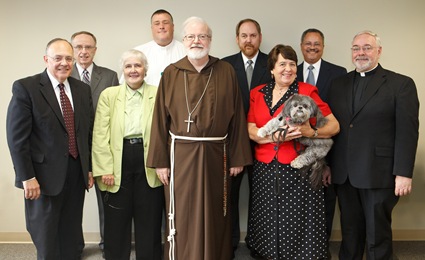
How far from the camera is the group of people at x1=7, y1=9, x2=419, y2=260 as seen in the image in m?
2.46

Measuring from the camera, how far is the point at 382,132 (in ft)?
8.51

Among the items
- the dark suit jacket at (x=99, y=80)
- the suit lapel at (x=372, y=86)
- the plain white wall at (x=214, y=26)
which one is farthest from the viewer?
the plain white wall at (x=214, y=26)

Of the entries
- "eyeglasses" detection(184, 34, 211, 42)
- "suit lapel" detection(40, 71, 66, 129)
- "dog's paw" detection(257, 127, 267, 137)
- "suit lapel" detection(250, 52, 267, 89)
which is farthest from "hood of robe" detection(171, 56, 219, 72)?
"suit lapel" detection(40, 71, 66, 129)

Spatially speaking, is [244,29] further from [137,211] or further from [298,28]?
[137,211]

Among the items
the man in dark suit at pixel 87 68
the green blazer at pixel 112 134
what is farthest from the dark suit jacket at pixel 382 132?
the man in dark suit at pixel 87 68

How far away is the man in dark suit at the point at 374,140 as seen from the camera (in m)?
2.55

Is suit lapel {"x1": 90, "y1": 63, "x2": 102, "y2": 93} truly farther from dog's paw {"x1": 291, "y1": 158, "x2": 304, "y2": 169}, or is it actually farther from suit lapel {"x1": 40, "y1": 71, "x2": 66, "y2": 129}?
dog's paw {"x1": 291, "y1": 158, "x2": 304, "y2": 169}

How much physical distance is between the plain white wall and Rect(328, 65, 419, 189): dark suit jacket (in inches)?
51.6

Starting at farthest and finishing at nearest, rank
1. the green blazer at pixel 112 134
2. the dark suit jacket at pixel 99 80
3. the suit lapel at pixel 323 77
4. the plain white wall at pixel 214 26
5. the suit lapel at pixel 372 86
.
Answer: the plain white wall at pixel 214 26 → the suit lapel at pixel 323 77 → the dark suit jacket at pixel 99 80 → the green blazer at pixel 112 134 → the suit lapel at pixel 372 86

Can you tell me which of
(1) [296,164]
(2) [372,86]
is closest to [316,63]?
(2) [372,86]

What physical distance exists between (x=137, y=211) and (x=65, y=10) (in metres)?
2.24

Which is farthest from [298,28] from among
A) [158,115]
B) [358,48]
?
[158,115]

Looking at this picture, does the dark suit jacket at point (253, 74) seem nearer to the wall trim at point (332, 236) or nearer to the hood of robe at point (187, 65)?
the hood of robe at point (187, 65)

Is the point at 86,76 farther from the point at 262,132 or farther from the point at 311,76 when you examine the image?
the point at 311,76
